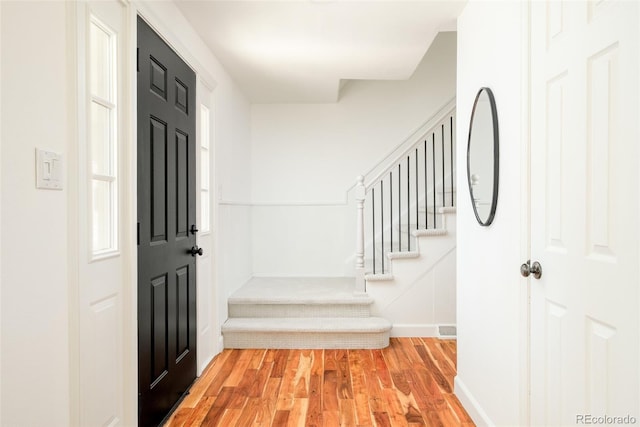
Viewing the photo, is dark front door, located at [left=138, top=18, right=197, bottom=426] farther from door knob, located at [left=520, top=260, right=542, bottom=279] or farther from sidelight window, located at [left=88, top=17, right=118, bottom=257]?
door knob, located at [left=520, top=260, right=542, bottom=279]

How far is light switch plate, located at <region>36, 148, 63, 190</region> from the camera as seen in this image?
136 cm

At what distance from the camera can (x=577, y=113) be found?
1402mm

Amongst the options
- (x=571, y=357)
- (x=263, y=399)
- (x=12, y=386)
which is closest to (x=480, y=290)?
(x=571, y=357)

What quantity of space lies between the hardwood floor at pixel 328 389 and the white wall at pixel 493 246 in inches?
12.1

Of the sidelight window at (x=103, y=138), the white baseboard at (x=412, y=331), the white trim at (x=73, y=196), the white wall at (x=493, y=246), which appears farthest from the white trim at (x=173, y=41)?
the white baseboard at (x=412, y=331)

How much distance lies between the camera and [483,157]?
226 cm

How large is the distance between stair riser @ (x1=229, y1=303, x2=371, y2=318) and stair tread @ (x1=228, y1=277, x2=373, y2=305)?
0.11 ft

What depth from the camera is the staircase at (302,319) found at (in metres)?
3.63

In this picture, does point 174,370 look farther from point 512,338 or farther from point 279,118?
point 279,118

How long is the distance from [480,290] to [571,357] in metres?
0.86

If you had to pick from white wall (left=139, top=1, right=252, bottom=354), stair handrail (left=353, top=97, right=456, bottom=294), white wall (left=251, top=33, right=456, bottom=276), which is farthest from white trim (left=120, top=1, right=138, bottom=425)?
white wall (left=251, top=33, right=456, bottom=276)

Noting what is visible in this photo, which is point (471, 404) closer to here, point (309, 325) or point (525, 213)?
point (525, 213)

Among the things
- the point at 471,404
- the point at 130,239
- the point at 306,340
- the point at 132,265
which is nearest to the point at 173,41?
the point at 130,239

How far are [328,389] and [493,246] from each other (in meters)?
1.50
